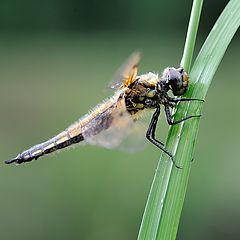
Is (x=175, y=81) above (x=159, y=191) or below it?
above

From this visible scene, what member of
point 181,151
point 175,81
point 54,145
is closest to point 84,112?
point 54,145

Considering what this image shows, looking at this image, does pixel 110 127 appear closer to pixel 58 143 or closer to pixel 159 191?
pixel 58 143

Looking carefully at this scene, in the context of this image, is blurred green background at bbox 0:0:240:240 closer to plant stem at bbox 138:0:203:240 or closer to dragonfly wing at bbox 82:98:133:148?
dragonfly wing at bbox 82:98:133:148

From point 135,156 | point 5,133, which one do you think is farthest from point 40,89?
point 135,156

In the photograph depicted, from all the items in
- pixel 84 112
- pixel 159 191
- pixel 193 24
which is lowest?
pixel 159 191

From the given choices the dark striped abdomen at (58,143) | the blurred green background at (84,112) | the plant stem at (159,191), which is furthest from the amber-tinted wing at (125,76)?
the blurred green background at (84,112)

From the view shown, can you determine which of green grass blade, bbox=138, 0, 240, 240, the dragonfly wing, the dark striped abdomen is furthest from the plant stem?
the dark striped abdomen
